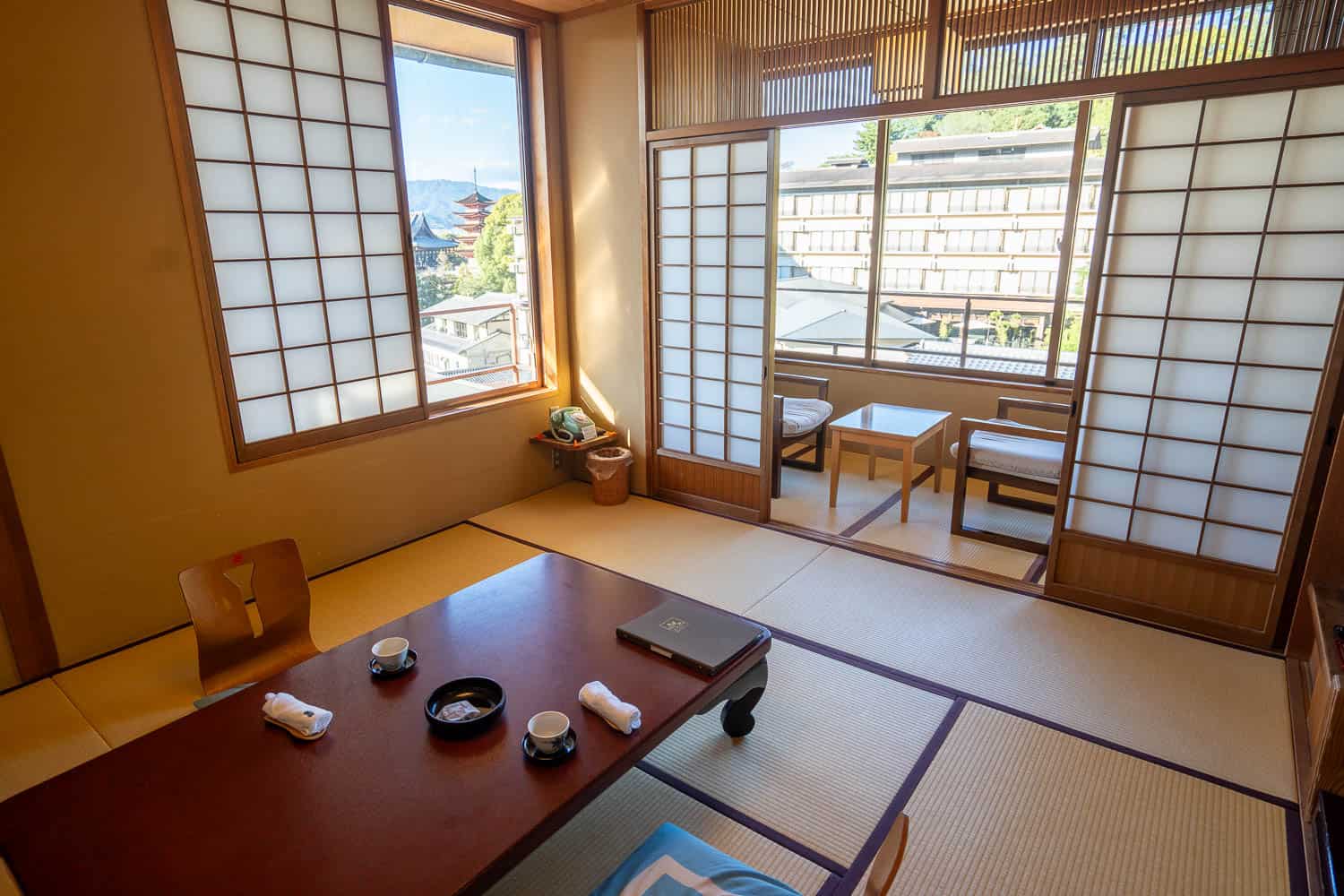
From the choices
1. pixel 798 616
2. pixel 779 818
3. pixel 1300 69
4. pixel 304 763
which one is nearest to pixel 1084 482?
pixel 798 616

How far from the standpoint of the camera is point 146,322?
2.99 meters

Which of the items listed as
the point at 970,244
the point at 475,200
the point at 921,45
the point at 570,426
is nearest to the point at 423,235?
the point at 475,200

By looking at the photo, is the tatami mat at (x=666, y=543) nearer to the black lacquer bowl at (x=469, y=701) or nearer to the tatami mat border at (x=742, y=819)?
the tatami mat border at (x=742, y=819)

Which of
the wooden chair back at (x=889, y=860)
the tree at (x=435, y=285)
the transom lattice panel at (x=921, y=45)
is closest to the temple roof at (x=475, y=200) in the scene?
the tree at (x=435, y=285)

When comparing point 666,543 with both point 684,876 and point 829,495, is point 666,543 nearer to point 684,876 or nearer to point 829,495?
point 829,495

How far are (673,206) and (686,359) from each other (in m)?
0.92

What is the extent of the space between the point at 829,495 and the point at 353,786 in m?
3.66

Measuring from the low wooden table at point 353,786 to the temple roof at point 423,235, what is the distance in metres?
2.82

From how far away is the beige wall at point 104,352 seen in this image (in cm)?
266

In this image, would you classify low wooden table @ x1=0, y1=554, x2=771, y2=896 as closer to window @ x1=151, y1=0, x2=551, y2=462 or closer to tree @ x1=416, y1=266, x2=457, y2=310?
window @ x1=151, y1=0, x2=551, y2=462

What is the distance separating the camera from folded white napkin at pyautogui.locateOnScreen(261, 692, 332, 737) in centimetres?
174

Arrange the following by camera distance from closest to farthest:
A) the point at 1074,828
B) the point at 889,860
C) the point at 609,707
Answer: the point at 889,860 → the point at 609,707 → the point at 1074,828

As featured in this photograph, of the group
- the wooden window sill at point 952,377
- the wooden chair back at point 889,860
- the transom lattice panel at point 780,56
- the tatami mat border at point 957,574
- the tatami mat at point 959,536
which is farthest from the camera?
the wooden window sill at point 952,377

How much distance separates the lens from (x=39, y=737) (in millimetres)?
2547
